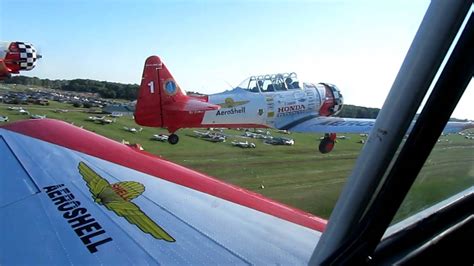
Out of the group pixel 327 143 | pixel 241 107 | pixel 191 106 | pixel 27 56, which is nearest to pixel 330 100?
pixel 327 143

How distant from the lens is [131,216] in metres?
1.60

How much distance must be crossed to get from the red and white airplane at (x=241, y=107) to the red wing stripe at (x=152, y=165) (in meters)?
7.66

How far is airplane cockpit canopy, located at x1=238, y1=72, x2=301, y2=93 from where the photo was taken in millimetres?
11688

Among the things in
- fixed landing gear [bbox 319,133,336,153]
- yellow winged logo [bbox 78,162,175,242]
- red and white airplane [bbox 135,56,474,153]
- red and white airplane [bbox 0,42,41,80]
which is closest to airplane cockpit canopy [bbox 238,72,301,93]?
red and white airplane [bbox 135,56,474,153]

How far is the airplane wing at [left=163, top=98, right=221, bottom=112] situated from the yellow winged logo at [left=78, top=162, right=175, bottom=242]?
8.64 metres

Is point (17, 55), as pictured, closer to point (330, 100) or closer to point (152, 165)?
point (330, 100)

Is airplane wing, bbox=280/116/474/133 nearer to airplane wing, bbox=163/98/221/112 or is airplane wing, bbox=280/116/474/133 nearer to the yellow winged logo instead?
airplane wing, bbox=163/98/221/112

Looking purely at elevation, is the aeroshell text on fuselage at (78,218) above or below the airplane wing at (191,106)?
above

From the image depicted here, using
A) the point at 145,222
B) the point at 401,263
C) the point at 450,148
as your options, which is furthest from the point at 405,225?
the point at 145,222

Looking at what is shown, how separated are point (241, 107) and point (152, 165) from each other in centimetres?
910

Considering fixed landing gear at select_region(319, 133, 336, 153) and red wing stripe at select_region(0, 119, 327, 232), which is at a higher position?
red wing stripe at select_region(0, 119, 327, 232)

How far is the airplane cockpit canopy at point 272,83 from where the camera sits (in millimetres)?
11688

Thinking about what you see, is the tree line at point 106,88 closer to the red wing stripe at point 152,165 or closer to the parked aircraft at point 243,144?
the parked aircraft at point 243,144

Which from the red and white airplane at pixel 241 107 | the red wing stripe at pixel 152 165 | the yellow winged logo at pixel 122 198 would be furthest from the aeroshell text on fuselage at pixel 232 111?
the yellow winged logo at pixel 122 198
